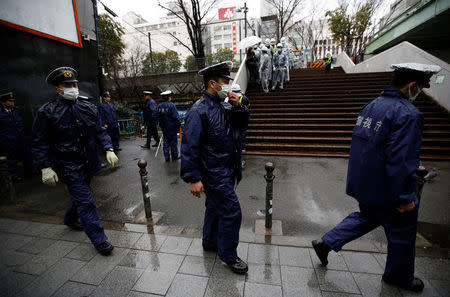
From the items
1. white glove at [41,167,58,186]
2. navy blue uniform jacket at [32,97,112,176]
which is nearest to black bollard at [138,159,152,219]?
navy blue uniform jacket at [32,97,112,176]

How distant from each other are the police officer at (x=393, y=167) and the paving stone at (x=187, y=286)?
158 cm

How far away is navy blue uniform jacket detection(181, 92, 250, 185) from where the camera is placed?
214 centimetres

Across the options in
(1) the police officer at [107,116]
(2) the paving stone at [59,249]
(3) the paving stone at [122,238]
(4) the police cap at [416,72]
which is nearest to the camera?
(4) the police cap at [416,72]

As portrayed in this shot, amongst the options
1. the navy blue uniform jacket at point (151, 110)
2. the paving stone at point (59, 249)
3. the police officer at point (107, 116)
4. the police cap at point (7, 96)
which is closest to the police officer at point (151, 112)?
the navy blue uniform jacket at point (151, 110)

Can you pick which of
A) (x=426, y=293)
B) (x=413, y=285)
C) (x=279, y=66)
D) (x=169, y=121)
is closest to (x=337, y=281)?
(x=413, y=285)

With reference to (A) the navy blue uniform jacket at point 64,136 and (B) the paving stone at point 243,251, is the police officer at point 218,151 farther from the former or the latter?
(A) the navy blue uniform jacket at point 64,136

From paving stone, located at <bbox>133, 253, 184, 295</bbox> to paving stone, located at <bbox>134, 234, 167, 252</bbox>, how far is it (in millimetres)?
163

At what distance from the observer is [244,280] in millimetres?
2344

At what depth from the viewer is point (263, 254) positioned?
273 centimetres

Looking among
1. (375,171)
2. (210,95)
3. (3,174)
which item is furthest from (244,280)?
(3,174)

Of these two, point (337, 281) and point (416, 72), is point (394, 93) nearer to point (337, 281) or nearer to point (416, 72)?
point (416, 72)

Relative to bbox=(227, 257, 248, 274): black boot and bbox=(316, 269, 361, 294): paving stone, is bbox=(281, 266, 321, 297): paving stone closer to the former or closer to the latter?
bbox=(316, 269, 361, 294): paving stone

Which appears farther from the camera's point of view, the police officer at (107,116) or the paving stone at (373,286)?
the police officer at (107,116)

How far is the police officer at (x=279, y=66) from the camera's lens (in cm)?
1050
